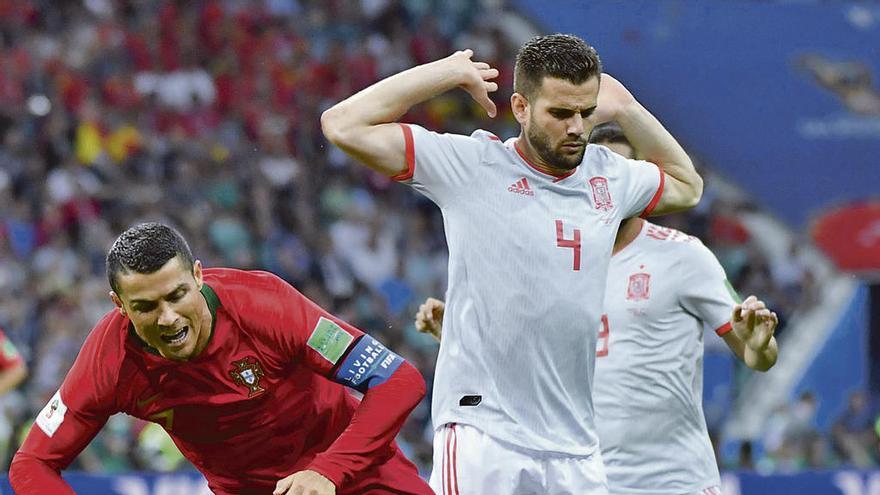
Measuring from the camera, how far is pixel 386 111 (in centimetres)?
446

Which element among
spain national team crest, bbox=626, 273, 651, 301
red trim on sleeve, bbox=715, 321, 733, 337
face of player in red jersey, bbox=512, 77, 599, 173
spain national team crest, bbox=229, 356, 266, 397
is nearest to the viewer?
face of player in red jersey, bbox=512, 77, 599, 173

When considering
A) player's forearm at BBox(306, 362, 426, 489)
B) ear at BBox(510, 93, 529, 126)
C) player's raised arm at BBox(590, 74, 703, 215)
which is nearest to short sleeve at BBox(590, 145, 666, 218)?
player's raised arm at BBox(590, 74, 703, 215)

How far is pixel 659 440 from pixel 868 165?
988 cm

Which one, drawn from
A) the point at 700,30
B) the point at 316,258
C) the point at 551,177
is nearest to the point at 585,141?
the point at 551,177

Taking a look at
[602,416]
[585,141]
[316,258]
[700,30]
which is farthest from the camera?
[700,30]

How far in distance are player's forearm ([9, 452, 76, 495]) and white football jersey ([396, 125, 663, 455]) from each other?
1.21 metres

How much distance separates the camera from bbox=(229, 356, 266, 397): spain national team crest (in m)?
4.55

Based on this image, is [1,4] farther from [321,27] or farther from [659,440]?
[659,440]

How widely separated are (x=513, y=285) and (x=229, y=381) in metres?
0.93

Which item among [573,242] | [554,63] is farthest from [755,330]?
[554,63]

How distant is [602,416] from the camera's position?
18.5ft

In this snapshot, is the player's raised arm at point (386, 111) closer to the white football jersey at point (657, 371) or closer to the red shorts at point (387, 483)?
the red shorts at point (387, 483)

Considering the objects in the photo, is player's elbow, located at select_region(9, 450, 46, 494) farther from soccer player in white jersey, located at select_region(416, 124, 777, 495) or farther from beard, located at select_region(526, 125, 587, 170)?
soccer player in white jersey, located at select_region(416, 124, 777, 495)

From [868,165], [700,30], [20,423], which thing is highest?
[700,30]
